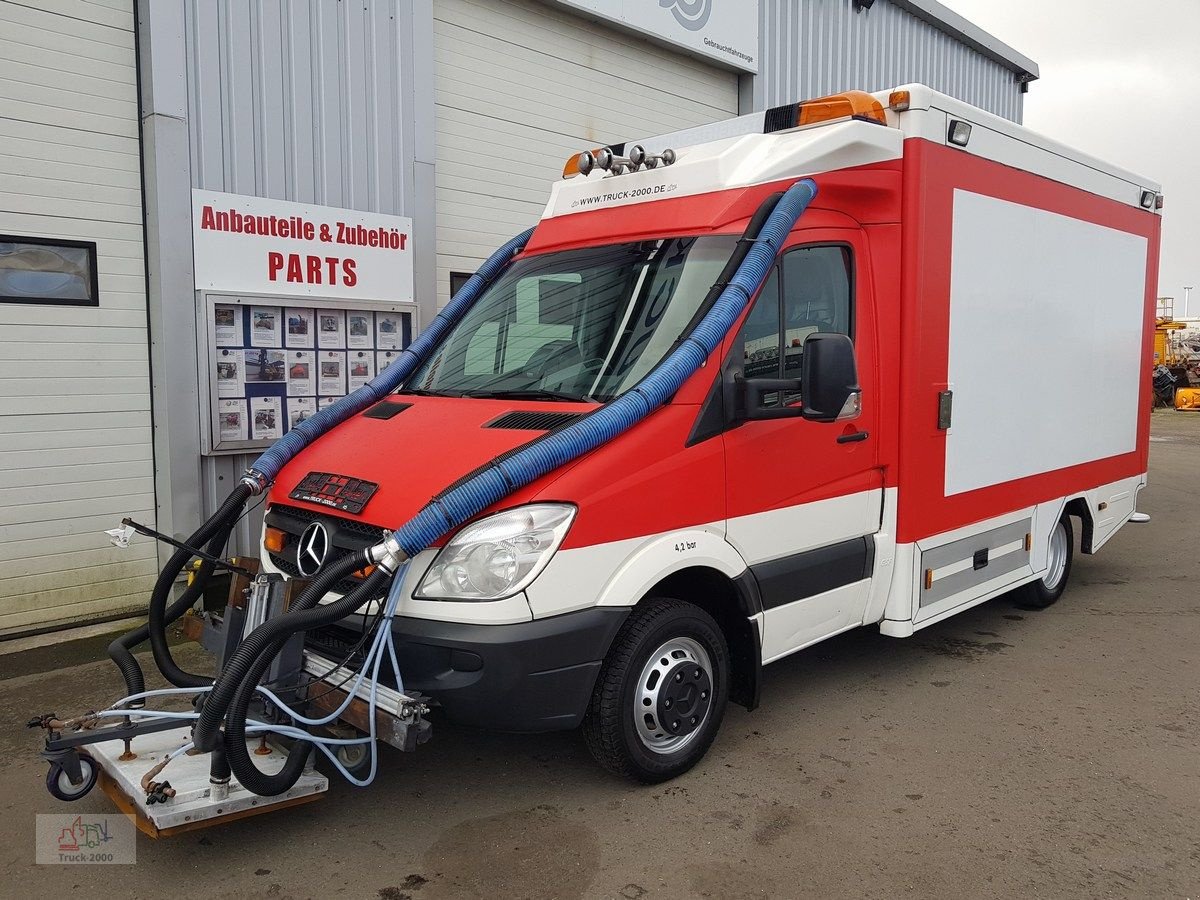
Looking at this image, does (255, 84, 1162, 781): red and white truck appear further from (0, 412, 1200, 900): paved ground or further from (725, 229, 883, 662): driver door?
(0, 412, 1200, 900): paved ground

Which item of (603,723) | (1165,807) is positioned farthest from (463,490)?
(1165,807)

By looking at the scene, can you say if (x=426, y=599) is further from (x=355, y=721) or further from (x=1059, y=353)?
(x=1059, y=353)

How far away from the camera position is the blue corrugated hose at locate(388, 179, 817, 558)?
130 inches

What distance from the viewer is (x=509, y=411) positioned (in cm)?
398

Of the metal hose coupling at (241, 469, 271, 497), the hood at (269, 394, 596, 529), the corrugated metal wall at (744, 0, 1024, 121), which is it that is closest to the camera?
the hood at (269, 394, 596, 529)

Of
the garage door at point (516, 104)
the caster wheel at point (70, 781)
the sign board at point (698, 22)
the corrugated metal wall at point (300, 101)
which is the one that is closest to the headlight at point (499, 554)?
the caster wheel at point (70, 781)

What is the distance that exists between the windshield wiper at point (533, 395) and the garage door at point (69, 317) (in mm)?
3163

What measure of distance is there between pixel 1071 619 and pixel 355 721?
5.08 meters

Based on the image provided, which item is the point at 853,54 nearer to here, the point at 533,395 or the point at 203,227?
the point at 203,227

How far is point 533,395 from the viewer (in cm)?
411

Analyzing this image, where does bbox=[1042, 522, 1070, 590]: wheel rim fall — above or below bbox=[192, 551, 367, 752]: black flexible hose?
below

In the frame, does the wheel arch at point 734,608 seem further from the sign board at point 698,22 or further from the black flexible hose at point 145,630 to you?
the sign board at point 698,22

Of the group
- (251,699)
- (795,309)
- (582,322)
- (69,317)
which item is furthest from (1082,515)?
(69,317)

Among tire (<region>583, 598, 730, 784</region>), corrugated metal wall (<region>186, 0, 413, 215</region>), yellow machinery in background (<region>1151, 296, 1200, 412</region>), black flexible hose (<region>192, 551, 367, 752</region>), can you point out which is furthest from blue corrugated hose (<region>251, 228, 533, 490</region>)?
yellow machinery in background (<region>1151, 296, 1200, 412</region>)
